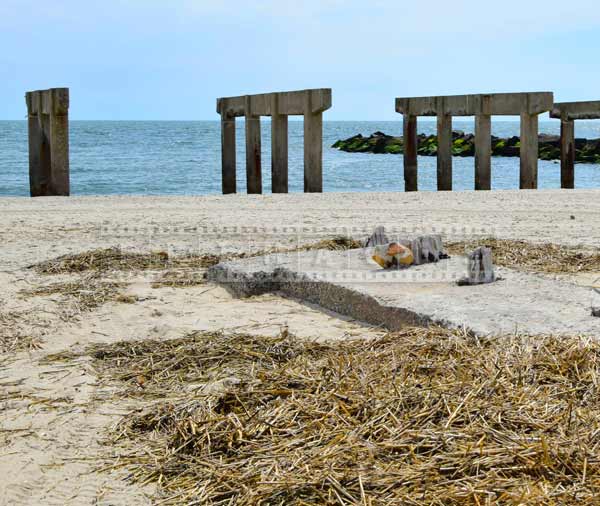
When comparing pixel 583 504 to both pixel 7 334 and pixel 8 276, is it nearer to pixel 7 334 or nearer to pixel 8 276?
pixel 7 334

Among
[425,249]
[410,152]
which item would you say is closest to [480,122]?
[410,152]

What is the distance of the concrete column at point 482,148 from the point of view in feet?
55.6

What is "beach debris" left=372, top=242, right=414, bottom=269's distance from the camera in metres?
6.09

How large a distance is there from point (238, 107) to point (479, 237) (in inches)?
396

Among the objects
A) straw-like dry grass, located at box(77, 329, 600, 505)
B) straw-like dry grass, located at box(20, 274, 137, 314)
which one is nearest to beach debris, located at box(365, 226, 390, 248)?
straw-like dry grass, located at box(20, 274, 137, 314)

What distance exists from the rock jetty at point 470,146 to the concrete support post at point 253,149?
79.6 ft

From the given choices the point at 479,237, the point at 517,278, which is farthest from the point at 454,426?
the point at 479,237

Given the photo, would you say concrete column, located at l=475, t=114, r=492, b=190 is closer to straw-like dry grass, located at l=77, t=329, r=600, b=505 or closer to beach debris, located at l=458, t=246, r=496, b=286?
beach debris, located at l=458, t=246, r=496, b=286

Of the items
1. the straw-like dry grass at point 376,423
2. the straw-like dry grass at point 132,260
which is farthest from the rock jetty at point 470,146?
the straw-like dry grass at point 376,423

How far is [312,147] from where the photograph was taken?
15.7 meters

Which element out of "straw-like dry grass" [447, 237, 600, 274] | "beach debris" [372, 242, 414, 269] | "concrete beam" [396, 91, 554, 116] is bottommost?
"straw-like dry grass" [447, 237, 600, 274]

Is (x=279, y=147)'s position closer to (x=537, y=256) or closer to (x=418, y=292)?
(x=537, y=256)

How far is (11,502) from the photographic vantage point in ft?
9.45

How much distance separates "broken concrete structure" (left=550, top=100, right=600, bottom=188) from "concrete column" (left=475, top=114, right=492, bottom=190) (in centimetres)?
252
